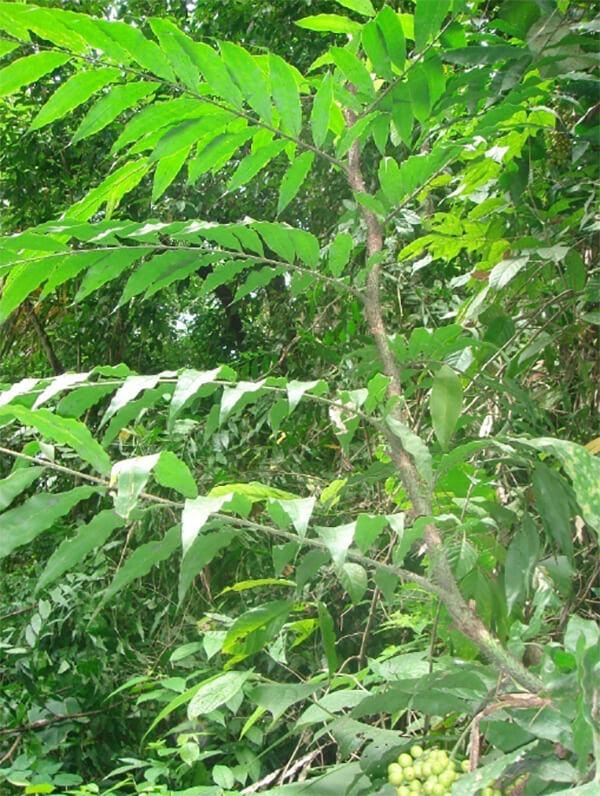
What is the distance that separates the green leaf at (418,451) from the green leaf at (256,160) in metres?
0.25

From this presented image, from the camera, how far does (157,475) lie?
45 centimetres

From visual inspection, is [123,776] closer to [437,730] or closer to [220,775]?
[220,775]

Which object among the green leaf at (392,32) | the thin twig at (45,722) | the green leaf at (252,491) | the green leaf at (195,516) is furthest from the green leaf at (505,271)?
the thin twig at (45,722)

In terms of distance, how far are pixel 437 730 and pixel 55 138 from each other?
2.11 meters

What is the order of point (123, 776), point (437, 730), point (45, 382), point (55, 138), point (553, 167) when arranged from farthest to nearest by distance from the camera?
1. point (55, 138)
2. point (123, 776)
3. point (553, 167)
4. point (437, 730)
5. point (45, 382)

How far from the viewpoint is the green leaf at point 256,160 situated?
0.63 m

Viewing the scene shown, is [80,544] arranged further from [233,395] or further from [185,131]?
[185,131]

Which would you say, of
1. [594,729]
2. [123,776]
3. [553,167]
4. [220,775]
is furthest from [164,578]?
[594,729]

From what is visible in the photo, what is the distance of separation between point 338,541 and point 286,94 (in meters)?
0.35

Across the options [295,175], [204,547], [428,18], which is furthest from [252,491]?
[428,18]

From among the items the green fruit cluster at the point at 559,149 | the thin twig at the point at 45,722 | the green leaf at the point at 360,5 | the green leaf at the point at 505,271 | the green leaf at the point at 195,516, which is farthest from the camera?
the thin twig at the point at 45,722

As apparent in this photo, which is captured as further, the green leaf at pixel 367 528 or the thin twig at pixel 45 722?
the thin twig at pixel 45 722

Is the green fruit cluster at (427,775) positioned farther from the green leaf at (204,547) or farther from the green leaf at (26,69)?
the green leaf at (26,69)

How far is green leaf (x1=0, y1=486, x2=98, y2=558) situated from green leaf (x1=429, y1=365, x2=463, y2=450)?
0.26m
